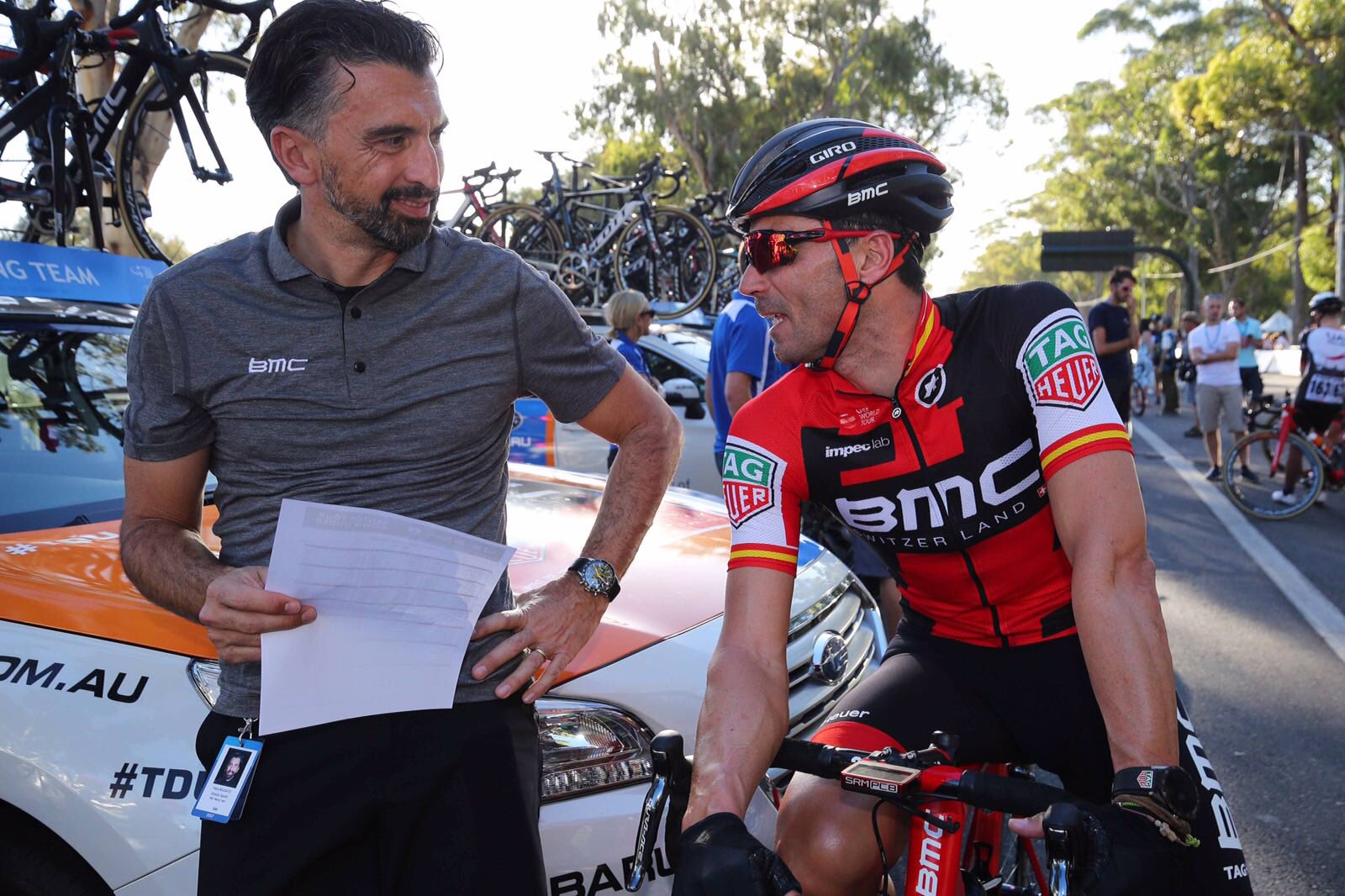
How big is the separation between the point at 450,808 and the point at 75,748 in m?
0.84

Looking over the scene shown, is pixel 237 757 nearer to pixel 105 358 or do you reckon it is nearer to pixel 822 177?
pixel 822 177

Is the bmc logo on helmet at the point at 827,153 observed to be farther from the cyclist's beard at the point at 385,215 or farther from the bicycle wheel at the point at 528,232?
the bicycle wheel at the point at 528,232

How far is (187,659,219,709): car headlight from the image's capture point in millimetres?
2133

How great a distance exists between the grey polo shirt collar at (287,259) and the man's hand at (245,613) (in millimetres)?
534

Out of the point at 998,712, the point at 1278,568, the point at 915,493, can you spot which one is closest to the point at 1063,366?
the point at 915,493

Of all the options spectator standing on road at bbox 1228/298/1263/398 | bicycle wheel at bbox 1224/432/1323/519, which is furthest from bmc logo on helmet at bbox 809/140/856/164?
spectator standing on road at bbox 1228/298/1263/398

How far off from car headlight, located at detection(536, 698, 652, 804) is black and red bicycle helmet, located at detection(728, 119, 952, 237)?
3.68ft

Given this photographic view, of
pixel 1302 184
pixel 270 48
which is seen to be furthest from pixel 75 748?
pixel 1302 184

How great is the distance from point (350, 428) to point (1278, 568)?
7760 mm

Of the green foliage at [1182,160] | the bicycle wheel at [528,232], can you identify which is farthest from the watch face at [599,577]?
the green foliage at [1182,160]

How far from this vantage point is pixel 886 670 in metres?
2.31

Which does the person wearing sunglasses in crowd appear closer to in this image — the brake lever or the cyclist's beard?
the brake lever

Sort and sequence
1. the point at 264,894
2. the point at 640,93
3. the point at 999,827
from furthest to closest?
the point at 640,93
the point at 999,827
the point at 264,894

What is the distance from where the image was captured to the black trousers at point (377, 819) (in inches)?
69.7
